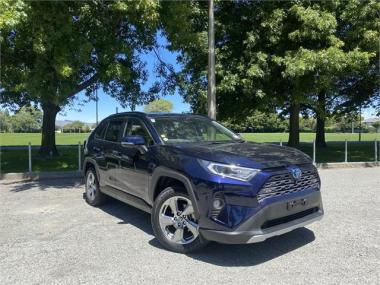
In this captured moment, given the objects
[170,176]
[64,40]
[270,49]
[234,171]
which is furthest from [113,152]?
[270,49]

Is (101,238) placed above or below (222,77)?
below

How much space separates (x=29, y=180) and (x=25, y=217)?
15.4ft

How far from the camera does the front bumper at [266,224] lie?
170 inches

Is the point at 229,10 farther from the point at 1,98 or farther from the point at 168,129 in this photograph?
the point at 168,129

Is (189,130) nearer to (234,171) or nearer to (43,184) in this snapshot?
(234,171)

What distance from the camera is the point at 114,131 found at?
274 inches

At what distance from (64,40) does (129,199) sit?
5.26 metres

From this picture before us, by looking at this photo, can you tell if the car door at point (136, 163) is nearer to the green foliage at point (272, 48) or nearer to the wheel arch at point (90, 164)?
the wheel arch at point (90, 164)

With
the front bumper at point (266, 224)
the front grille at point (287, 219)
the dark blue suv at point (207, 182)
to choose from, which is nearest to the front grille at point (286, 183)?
the dark blue suv at point (207, 182)

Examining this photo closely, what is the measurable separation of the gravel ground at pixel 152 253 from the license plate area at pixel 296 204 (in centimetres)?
60

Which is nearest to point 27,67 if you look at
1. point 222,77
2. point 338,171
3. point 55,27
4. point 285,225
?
point 55,27

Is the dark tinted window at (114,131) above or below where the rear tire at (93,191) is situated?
above

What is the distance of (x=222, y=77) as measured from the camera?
1423 cm

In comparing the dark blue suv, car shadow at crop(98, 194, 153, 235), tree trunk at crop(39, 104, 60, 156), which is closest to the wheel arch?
car shadow at crop(98, 194, 153, 235)
